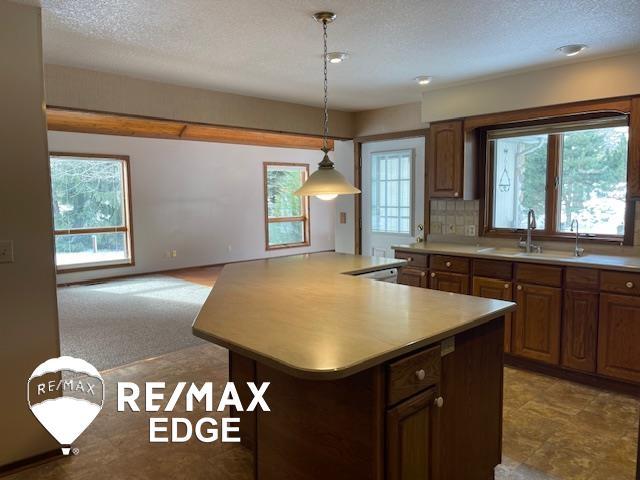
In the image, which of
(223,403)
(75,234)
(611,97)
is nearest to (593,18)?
(611,97)

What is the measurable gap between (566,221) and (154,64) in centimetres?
361

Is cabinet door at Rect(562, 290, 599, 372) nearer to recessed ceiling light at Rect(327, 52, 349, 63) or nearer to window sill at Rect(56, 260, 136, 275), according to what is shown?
recessed ceiling light at Rect(327, 52, 349, 63)

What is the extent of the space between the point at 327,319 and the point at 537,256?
2.36 m

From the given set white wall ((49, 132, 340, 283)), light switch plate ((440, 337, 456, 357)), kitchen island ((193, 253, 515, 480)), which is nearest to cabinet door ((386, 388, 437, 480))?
kitchen island ((193, 253, 515, 480))

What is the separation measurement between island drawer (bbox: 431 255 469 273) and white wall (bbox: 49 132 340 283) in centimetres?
569

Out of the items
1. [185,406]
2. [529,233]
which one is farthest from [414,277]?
[185,406]

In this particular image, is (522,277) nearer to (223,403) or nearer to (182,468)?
(223,403)

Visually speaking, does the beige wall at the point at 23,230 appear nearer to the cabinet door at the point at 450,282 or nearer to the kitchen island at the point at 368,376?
the kitchen island at the point at 368,376

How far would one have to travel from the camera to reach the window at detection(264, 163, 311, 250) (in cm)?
995

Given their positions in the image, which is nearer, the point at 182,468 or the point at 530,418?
the point at 182,468

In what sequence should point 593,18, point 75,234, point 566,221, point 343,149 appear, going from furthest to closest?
point 75,234 → point 343,149 → point 566,221 → point 593,18

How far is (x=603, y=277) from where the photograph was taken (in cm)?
319

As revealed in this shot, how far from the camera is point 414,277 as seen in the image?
4.28 m

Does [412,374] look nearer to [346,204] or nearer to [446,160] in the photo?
[446,160]
